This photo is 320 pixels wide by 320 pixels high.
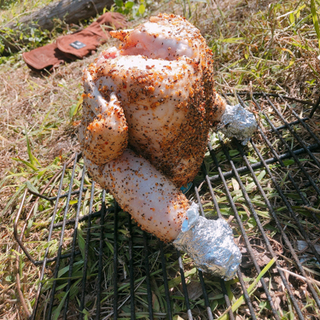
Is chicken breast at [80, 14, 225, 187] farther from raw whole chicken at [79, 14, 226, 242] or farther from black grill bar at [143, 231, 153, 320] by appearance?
black grill bar at [143, 231, 153, 320]

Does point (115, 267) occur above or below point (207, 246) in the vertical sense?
below

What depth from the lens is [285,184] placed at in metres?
1.80

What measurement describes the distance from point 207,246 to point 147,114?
2.37 ft

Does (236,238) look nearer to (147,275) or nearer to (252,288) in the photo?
(252,288)

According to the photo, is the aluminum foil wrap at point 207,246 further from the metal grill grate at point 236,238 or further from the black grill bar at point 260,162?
the black grill bar at point 260,162

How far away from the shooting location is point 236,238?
5.37 ft

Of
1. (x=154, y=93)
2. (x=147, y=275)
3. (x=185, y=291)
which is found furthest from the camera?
(x=147, y=275)

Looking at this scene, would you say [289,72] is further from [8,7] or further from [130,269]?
[8,7]

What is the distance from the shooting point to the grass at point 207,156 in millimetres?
1615

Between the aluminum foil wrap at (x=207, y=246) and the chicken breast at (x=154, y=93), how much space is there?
1.16ft

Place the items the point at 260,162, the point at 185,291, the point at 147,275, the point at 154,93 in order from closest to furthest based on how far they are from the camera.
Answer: the point at 154,93, the point at 185,291, the point at 147,275, the point at 260,162

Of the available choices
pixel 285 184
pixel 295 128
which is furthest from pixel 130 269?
pixel 295 128

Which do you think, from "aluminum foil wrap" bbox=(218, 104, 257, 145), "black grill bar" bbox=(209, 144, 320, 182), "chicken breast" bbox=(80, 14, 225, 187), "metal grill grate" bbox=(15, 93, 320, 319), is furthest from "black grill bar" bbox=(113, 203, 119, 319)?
"aluminum foil wrap" bbox=(218, 104, 257, 145)

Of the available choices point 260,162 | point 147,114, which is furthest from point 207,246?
point 260,162
